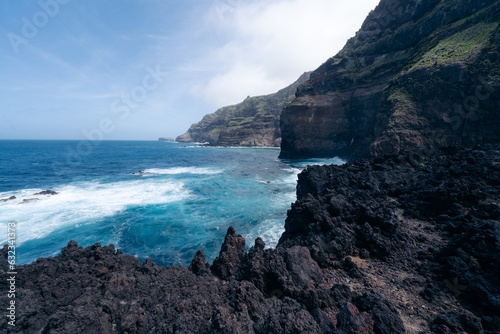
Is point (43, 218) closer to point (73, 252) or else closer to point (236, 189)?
point (73, 252)

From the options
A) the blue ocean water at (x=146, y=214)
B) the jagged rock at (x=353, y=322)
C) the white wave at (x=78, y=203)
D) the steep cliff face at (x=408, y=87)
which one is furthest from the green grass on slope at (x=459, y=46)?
the white wave at (x=78, y=203)

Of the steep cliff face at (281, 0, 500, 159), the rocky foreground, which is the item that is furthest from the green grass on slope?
the rocky foreground

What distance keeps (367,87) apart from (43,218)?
202 ft

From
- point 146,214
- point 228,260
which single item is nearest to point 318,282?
point 228,260

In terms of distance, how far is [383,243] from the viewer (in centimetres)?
709

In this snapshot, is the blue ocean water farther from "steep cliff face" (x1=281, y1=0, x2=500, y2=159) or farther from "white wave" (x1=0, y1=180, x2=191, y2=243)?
"steep cliff face" (x1=281, y1=0, x2=500, y2=159)

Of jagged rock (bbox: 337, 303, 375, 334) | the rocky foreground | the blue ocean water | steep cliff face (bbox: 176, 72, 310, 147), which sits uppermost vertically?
steep cliff face (bbox: 176, 72, 310, 147)

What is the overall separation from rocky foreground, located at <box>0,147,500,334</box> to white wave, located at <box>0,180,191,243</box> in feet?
37.2

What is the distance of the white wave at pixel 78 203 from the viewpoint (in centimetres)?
1571

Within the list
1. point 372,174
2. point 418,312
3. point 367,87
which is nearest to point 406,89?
point 367,87

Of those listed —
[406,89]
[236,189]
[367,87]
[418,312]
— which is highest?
[367,87]

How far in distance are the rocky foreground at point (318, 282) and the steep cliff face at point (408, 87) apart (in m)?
22.3

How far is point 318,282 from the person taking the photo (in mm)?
5859

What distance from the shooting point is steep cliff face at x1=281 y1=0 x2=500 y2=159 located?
80.0 feet
